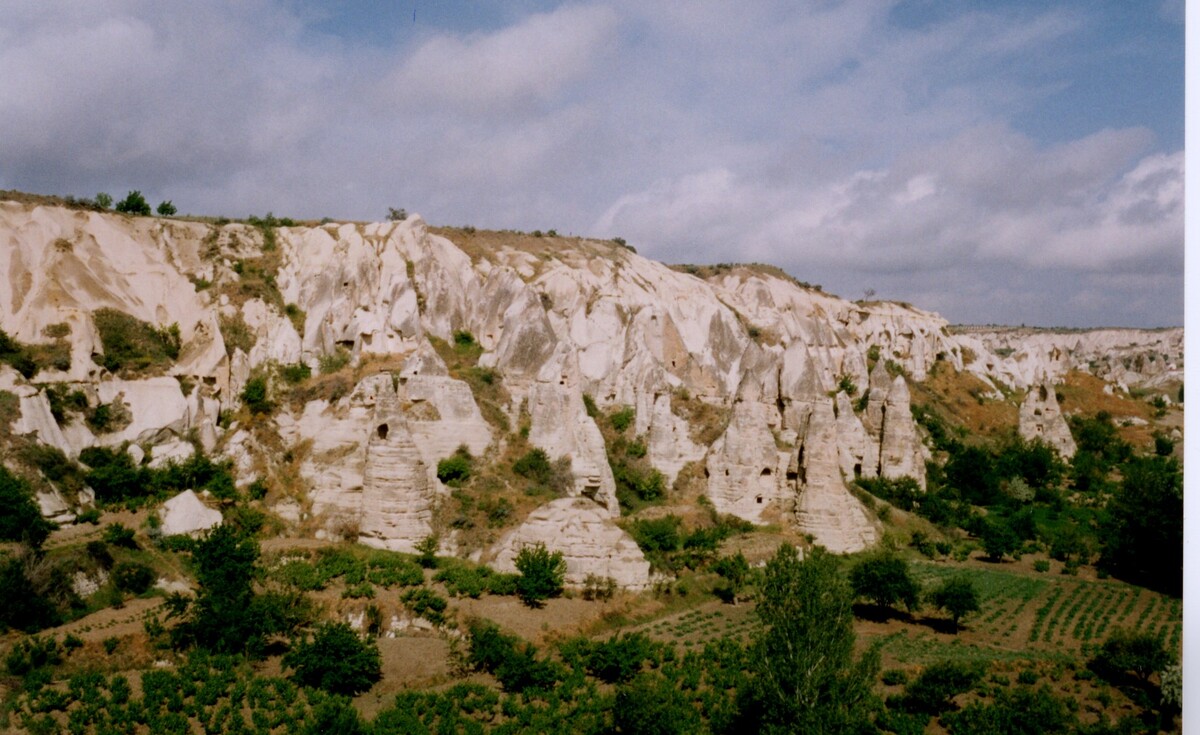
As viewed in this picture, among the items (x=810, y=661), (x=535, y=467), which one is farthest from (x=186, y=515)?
(x=810, y=661)

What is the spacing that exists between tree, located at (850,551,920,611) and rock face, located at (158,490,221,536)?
63.4ft

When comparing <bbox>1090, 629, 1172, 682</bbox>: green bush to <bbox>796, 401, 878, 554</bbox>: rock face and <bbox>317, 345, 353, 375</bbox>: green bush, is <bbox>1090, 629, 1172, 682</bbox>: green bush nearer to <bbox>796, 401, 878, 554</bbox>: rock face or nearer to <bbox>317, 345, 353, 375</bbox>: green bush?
<bbox>796, 401, 878, 554</bbox>: rock face

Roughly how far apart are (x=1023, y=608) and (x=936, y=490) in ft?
56.3

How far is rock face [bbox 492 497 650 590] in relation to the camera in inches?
896

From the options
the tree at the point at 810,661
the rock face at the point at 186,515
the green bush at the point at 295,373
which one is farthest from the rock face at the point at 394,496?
the tree at the point at 810,661

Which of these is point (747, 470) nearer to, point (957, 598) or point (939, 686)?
point (957, 598)

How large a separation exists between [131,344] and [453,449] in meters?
16.1

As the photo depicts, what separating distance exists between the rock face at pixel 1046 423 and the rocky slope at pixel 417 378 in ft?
0.58

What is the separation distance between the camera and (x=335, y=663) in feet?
54.4

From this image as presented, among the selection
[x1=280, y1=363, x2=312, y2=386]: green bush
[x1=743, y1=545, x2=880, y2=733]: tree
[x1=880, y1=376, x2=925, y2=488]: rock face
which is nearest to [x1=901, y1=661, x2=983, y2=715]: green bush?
[x1=743, y1=545, x2=880, y2=733]: tree

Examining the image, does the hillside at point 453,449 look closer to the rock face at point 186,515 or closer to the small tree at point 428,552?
the rock face at point 186,515

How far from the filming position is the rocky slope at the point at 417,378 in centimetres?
2578

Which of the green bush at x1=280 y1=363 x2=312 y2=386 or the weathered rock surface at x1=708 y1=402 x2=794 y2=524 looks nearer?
the weathered rock surface at x1=708 y1=402 x2=794 y2=524

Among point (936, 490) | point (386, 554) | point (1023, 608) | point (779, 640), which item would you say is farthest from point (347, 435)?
point (936, 490)
